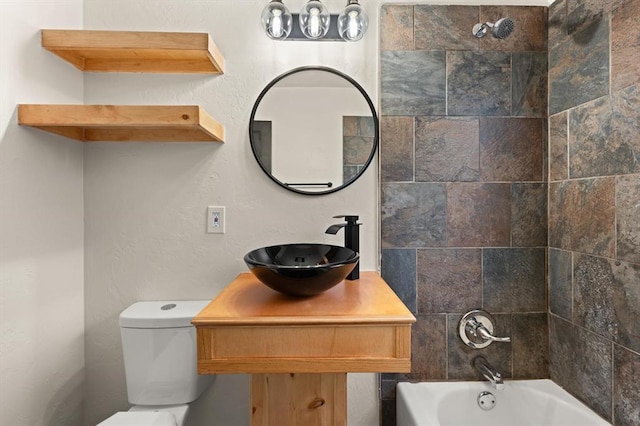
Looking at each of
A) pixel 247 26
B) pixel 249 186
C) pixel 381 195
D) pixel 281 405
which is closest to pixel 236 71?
pixel 247 26

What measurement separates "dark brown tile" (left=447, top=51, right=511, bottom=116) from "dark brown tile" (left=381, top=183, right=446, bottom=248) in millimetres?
389

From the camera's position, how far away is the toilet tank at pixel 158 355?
136 cm

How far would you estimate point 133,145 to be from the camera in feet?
5.08

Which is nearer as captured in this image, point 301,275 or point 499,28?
point 301,275

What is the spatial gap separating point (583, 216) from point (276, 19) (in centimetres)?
147

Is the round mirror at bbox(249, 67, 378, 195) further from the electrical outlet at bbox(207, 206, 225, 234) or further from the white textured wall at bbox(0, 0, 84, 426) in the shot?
the white textured wall at bbox(0, 0, 84, 426)

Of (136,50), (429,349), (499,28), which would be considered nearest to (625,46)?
(499,28)

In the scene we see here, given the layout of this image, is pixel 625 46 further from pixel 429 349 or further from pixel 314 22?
pixel 429 349

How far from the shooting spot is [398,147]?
1.55m

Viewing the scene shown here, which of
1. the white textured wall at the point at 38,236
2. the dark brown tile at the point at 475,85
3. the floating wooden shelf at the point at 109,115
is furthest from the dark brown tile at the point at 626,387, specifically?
the white textured wall at the point at 38,236

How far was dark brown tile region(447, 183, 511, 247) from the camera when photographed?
5.10ft

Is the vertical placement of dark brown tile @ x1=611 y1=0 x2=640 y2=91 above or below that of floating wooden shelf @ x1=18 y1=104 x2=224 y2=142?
above

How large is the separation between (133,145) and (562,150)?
6.28 feet

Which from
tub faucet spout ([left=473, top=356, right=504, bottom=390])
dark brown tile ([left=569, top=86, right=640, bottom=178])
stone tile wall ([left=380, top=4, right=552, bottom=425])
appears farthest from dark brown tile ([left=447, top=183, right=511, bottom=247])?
tub faucet spout ([left=473, top=356, right=504, bottom=390])
